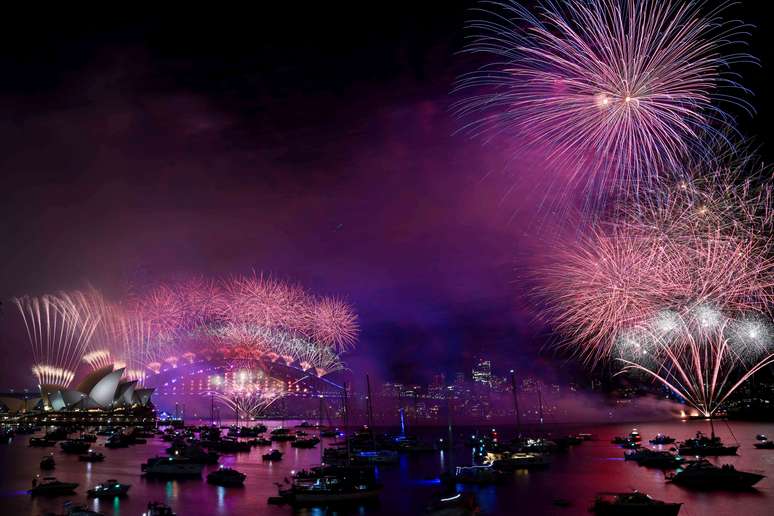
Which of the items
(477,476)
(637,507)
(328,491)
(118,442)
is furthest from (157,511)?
(118,442)

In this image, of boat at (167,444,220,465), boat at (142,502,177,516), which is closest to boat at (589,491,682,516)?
boat at (142,502,177,516)

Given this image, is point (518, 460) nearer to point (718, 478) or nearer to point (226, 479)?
point (718, 478)

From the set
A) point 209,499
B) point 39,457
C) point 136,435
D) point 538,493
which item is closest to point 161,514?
point 209,499

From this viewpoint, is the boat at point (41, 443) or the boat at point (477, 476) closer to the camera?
the boat at point (477, 476)

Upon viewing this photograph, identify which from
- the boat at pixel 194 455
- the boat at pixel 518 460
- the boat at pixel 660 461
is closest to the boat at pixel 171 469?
the boat at pixel 194 455

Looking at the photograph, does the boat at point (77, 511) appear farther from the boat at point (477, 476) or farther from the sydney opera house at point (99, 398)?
the sydney opera house at point (99, 398)

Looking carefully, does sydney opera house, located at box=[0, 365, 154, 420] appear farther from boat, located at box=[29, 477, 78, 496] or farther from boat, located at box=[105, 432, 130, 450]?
boat, located at box=[29, 477, 78, 496]

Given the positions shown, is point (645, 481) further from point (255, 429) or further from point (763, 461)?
point (255, 429)
